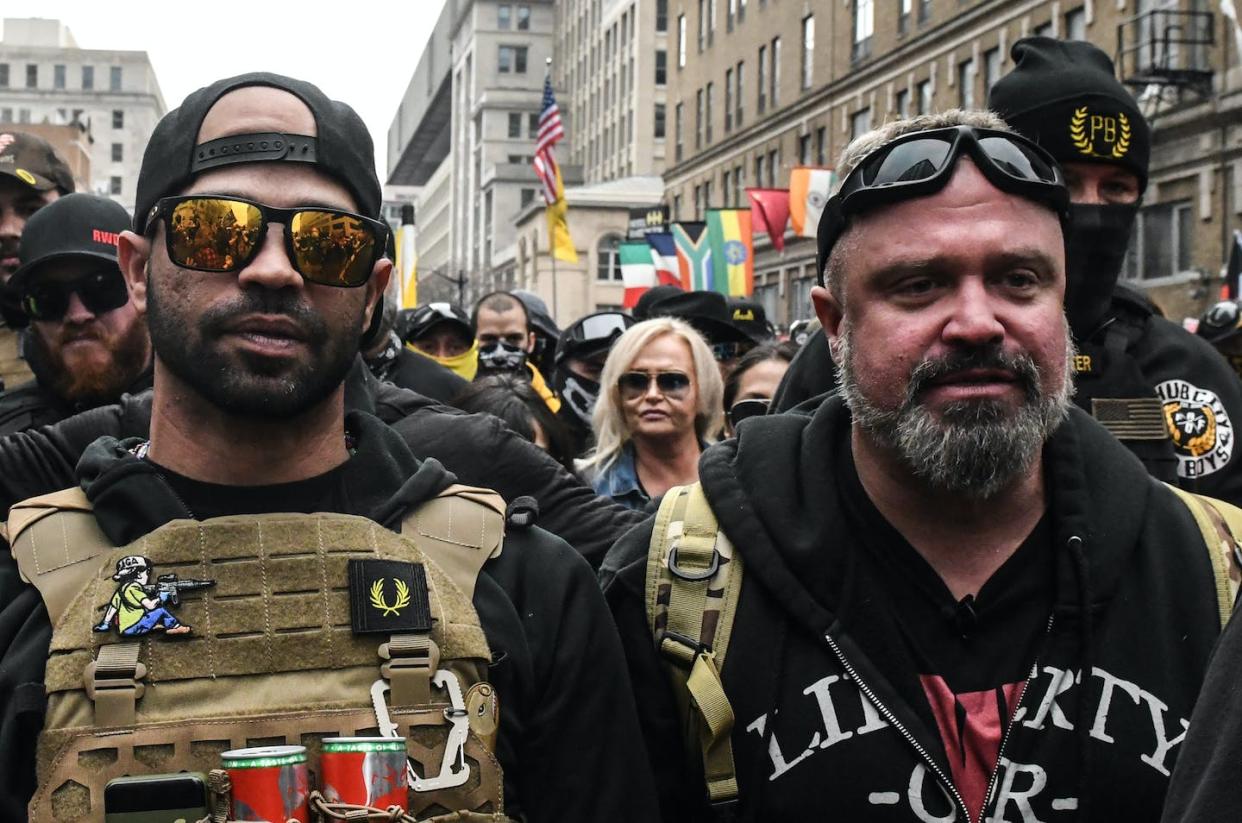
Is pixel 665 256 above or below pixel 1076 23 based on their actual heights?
below

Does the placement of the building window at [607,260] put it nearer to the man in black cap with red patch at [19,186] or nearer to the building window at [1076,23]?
the building window at [1076,23]

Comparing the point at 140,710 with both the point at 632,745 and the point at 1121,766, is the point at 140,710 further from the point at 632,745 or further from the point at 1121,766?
the point at 1121,766

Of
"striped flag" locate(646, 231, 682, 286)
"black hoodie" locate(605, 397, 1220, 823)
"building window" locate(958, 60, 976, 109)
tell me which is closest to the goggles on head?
"black hoodie" locate(605, 397, 1220, 823)

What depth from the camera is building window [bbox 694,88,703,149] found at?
5650 centimetres

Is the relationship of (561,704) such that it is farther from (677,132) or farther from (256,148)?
(677,132)

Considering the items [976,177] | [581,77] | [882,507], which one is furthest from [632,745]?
[581,77]

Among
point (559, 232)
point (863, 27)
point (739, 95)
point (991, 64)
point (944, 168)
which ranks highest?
point (863, 27)

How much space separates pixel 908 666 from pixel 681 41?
59.3m

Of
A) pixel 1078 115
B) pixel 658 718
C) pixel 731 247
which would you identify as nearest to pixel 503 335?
pixel 1078 115

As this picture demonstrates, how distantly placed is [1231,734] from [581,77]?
352 ft

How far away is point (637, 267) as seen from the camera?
24359mm

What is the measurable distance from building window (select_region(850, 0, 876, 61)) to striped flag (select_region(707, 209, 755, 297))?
19.5 meters

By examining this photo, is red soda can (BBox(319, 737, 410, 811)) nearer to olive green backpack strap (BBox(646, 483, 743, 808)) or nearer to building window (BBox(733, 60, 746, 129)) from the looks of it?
olive green backpack strap (BBox(646, 483, 743, 808))

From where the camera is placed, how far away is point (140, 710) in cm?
252
